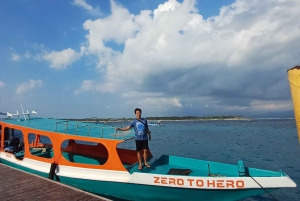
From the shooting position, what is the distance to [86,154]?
11.4m

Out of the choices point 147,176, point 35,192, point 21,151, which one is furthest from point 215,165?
point 21,151

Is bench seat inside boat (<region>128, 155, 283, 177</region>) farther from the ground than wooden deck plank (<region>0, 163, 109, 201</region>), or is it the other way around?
bench seat inside boat (<region>128, 155, 283, 177</region>)

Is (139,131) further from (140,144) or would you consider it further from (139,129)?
(140,144)

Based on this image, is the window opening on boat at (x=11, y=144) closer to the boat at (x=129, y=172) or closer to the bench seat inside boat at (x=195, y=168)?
the boat at (x=129, y=172)

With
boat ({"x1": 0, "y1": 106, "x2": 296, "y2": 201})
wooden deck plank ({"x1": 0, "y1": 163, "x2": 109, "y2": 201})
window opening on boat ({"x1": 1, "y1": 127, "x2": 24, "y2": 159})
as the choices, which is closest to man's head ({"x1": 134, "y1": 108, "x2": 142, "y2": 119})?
boat ({"x1": 0, "y1": 106, "x2": 296, "y2": 201})

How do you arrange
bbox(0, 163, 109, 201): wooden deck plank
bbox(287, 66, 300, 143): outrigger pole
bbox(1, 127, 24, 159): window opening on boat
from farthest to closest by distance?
1. bbox(1, 127, 24, 159): window opening on boat
2. bbox(0, 163, 109, 201): wooden deck plank
3. bbox(287, 66, 300, 143): outrigger pole

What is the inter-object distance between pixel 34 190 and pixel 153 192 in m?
4.01

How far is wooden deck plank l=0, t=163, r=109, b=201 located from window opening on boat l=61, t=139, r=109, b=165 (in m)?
2.23

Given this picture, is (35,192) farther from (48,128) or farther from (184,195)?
(184,195)

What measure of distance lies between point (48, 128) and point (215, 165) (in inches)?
281

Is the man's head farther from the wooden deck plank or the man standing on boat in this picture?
the wooden deck plank

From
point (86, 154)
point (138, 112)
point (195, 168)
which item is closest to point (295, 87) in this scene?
point (138, 112)

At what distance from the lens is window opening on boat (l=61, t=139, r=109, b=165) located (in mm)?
10648

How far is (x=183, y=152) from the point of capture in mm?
22609
